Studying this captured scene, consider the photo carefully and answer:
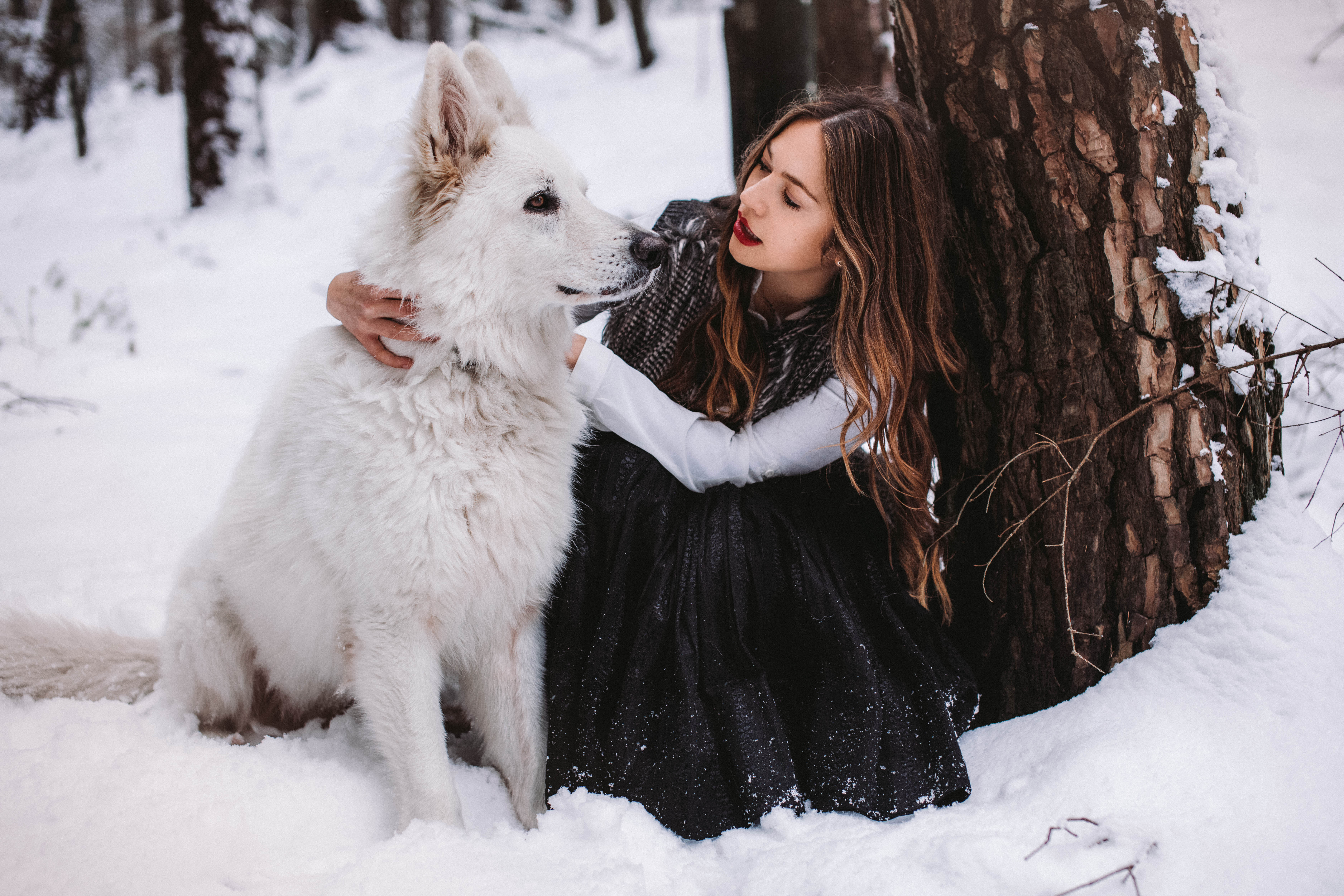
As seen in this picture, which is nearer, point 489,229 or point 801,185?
point 489,229

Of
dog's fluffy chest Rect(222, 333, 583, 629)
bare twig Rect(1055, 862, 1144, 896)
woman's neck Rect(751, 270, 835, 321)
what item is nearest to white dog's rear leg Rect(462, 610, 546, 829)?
dog's fluffy chest Rect(222, 333, 583, 629)

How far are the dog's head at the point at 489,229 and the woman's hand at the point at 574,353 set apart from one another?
17 cm

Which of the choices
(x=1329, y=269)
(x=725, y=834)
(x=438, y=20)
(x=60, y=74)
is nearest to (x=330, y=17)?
(x=438, y=20)

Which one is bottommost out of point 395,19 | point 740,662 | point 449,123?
point 740,662

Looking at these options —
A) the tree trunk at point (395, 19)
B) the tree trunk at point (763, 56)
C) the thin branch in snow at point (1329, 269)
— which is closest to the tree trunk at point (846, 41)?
the tree trunk at point (763, 56)

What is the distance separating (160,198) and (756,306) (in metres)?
10.6

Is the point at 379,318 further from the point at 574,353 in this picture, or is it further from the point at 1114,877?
the point at 1114,877

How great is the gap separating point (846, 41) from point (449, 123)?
5.32 m

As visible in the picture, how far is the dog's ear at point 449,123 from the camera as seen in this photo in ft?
5.45

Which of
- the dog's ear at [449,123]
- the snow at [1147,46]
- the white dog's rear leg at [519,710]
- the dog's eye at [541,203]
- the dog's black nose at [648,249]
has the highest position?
the snow at [1147,46]

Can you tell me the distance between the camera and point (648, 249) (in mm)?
1860

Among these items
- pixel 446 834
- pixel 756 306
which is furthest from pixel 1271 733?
pixel 446 834

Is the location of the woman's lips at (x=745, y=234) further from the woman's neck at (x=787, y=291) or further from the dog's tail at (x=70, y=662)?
the dog's tail at (x=70, y=662)

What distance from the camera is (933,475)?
2.48 m
